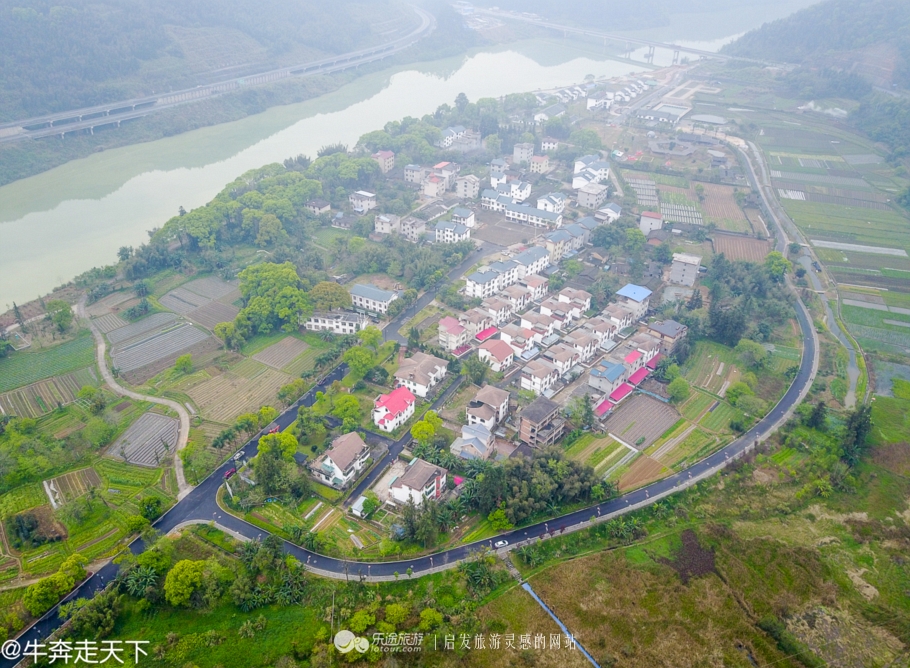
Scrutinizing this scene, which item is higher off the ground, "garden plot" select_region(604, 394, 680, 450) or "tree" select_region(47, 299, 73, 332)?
"tree" select_region(47, 299, 73, 332)

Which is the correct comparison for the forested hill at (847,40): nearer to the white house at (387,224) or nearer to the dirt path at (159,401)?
the white house at (387,224)

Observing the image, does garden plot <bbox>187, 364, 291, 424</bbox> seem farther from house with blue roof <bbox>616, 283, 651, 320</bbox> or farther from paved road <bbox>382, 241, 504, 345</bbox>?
house with blue roof <bbox>616, 283, 651, 320</bbox>

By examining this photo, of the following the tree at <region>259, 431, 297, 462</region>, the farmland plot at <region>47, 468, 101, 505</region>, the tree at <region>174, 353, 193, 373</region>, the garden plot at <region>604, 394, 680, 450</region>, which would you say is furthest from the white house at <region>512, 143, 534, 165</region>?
the farmland plot at <region>47, 468, 101, 505</region>

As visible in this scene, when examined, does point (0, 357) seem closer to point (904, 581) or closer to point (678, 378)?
point (678, 378)

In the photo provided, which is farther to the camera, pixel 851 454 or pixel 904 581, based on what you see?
pixel 851 454

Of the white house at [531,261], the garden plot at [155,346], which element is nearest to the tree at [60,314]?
the garden plot at [155,346]

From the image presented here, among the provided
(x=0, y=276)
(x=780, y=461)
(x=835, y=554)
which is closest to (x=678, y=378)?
(x=780, y=461)
